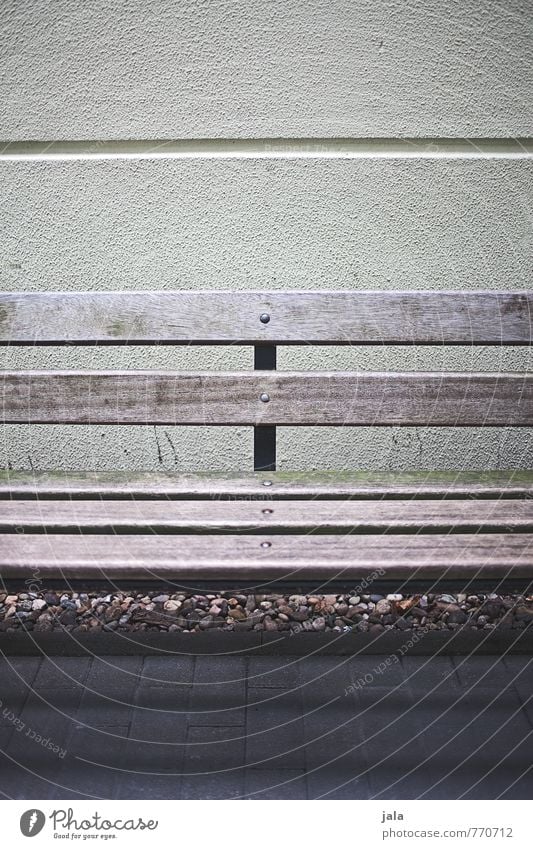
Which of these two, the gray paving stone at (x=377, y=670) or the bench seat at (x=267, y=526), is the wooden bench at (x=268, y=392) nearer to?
the bench seat at (x=267, y=526)

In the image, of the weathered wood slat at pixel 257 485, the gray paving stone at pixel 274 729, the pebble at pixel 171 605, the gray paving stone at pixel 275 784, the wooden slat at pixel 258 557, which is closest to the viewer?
the wooden slat at pixel 258 557

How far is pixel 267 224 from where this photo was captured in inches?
121

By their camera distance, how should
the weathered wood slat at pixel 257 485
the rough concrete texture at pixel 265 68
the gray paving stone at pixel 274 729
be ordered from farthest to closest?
1. the rough concrete texture at pixel 265 68
2. the weathered wood slat at pixel 257 485
3. the gray paving stone at pixel 274 729

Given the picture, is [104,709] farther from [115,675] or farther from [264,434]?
[264,434]

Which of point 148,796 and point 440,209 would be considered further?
point 440,209

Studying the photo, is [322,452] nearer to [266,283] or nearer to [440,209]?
[266,283]

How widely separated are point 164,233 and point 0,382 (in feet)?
3.43

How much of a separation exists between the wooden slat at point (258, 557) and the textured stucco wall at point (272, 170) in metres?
1.41

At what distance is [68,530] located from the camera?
6.33ft

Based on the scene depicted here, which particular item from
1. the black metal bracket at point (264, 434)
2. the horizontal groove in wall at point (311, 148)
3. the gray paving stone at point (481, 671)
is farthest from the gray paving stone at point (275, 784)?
the horizontal groove in wall at point (311, 148)

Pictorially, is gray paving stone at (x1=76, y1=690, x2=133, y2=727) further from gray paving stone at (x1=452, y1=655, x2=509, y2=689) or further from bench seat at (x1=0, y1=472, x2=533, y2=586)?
gray paving stone at (x1=452, y1=655, x2=509, y2=689)

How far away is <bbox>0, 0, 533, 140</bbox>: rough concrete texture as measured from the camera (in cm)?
289

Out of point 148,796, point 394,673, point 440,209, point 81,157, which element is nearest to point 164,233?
point 81,157

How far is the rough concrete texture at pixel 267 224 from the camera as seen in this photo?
9.93 ft
